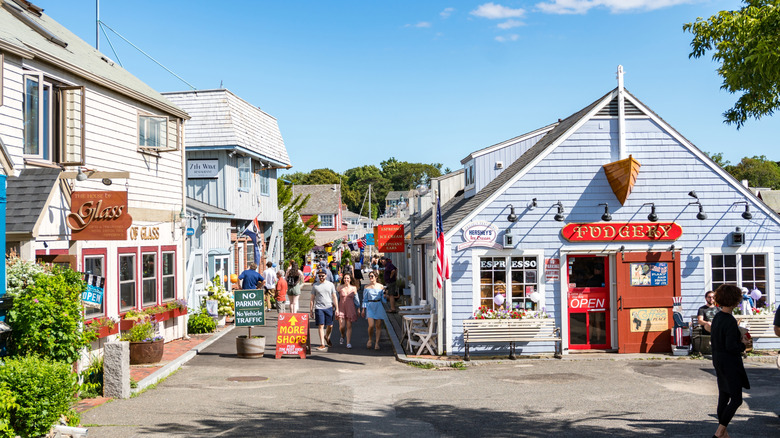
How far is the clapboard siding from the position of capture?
50.6ft

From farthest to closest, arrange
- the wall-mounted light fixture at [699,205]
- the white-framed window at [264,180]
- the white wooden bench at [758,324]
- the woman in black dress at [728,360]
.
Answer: the white-framed window at [264,180] → the wall-mounted light fixture at [699,205] → the white wooden bench at [758,324] → the woman in black dress at [728,360]

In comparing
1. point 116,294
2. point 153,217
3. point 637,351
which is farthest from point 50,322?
point 637,351

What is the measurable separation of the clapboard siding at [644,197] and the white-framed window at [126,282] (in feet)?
25.7

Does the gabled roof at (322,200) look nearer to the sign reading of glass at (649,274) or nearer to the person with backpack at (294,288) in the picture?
the person with backpack at (294,288)

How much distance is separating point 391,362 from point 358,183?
123414 mm

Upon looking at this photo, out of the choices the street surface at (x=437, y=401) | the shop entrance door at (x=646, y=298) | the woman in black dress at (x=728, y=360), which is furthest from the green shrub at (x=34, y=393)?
the shop entrance door at (x=646, y=298)

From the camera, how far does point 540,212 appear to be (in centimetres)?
1544

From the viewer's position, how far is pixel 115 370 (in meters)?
10.6

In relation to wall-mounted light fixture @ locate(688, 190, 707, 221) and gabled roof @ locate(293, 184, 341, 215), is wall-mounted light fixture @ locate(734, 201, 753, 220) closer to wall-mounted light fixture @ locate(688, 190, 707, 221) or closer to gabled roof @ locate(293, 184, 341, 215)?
wall-mounted light fixture @ locate(688, 190, 707, 221)

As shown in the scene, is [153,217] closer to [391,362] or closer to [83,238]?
[83,238]

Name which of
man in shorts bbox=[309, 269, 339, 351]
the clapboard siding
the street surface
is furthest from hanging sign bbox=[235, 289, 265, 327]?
the clapboard siding

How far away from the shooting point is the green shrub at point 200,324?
18391mm

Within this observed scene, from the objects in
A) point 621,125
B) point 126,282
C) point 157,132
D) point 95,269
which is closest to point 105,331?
point 95,269

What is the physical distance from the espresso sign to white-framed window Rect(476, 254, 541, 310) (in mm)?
7355
